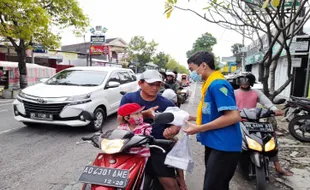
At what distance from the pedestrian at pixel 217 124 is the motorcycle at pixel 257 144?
116cm

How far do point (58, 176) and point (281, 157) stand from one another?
3.80 metres

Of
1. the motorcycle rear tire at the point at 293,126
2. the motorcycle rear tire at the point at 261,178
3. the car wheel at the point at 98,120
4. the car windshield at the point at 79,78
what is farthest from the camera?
the car windshield at the point at 79,78

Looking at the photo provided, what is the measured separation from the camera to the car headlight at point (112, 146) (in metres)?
1.85

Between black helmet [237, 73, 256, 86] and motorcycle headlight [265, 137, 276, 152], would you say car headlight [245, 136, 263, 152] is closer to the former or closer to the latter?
motorcycle headlight [265, 137, 276, 152]

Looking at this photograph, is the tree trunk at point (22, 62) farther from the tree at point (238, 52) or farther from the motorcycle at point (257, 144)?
the tree at point (238, 52)

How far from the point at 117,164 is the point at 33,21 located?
13.0 metres

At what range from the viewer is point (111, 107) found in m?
6.59

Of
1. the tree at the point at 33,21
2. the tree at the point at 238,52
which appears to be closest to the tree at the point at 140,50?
the tree at the point at 238,52

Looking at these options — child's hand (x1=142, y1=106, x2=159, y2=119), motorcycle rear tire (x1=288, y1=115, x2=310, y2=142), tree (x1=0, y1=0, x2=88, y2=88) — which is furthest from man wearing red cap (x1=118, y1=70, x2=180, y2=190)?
tree (x1=0, y1=0, x2=88, y2=88)

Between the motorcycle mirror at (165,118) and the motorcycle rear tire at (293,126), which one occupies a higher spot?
the motorcycle mirror at (165,118)

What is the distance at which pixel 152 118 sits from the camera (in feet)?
7.74

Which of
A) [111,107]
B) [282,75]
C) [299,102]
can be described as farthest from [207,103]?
[282,75]

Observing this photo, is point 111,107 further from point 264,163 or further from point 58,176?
point 264,163

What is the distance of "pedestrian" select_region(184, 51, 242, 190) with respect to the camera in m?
1.82
